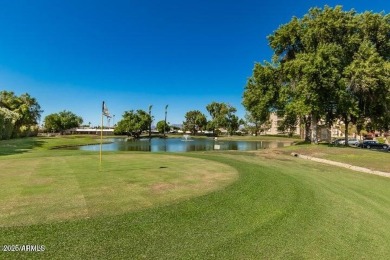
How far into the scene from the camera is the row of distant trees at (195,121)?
93.7 meters

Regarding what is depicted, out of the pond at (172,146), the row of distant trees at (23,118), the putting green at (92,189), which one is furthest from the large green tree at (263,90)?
the row of distant trees at (23,118)

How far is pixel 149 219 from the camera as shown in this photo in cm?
664

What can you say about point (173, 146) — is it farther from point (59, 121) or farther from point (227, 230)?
point (59, 121)

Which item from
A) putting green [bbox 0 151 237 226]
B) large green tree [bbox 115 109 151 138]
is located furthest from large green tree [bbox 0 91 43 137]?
putting green [bbox 0 151 237 226]

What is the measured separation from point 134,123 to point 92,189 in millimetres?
85926

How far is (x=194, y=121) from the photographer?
139 meters

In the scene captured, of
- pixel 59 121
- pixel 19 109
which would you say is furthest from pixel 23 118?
pixel 59 121

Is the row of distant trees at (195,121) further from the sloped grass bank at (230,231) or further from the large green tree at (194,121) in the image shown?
the sloped grass bank at (230,231)

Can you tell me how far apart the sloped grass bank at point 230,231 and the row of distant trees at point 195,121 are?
86.1 meters

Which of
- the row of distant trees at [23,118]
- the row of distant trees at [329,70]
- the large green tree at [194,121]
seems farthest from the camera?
the large green tree at [194,121]

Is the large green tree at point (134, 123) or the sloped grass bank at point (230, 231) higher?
the large green tree at point (134, 123)

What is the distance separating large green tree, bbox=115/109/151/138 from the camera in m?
92.6

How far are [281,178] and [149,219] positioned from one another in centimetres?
726

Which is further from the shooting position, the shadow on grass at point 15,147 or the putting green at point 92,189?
the shadow on grass at point 15,147
